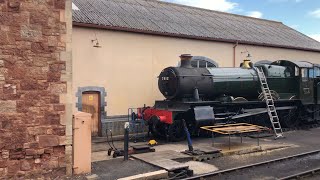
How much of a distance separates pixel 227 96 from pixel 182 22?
6.19 metres

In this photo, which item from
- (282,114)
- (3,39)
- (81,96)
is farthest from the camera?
(282,114)

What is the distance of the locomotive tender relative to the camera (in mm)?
13633

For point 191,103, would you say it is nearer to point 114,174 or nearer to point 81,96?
point 81,96

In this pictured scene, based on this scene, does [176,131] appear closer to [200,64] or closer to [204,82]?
[204,82]

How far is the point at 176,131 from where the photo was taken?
13.6m

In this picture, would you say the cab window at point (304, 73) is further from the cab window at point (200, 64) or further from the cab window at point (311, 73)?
the cab window at point (200, 64)

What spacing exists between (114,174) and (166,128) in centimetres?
539

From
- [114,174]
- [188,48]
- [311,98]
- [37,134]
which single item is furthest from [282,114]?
[37,134]

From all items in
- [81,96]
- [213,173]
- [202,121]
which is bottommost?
[213,173]

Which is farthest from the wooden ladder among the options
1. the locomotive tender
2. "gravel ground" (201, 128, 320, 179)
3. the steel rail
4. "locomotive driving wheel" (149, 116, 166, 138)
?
the steel rail

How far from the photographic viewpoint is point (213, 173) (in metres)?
8.80

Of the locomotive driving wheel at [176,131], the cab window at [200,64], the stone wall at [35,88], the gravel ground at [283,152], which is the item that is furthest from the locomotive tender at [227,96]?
the stone wall at [35,88]

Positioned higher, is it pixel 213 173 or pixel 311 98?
→ pixel 311 98

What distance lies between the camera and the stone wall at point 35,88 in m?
7.43
